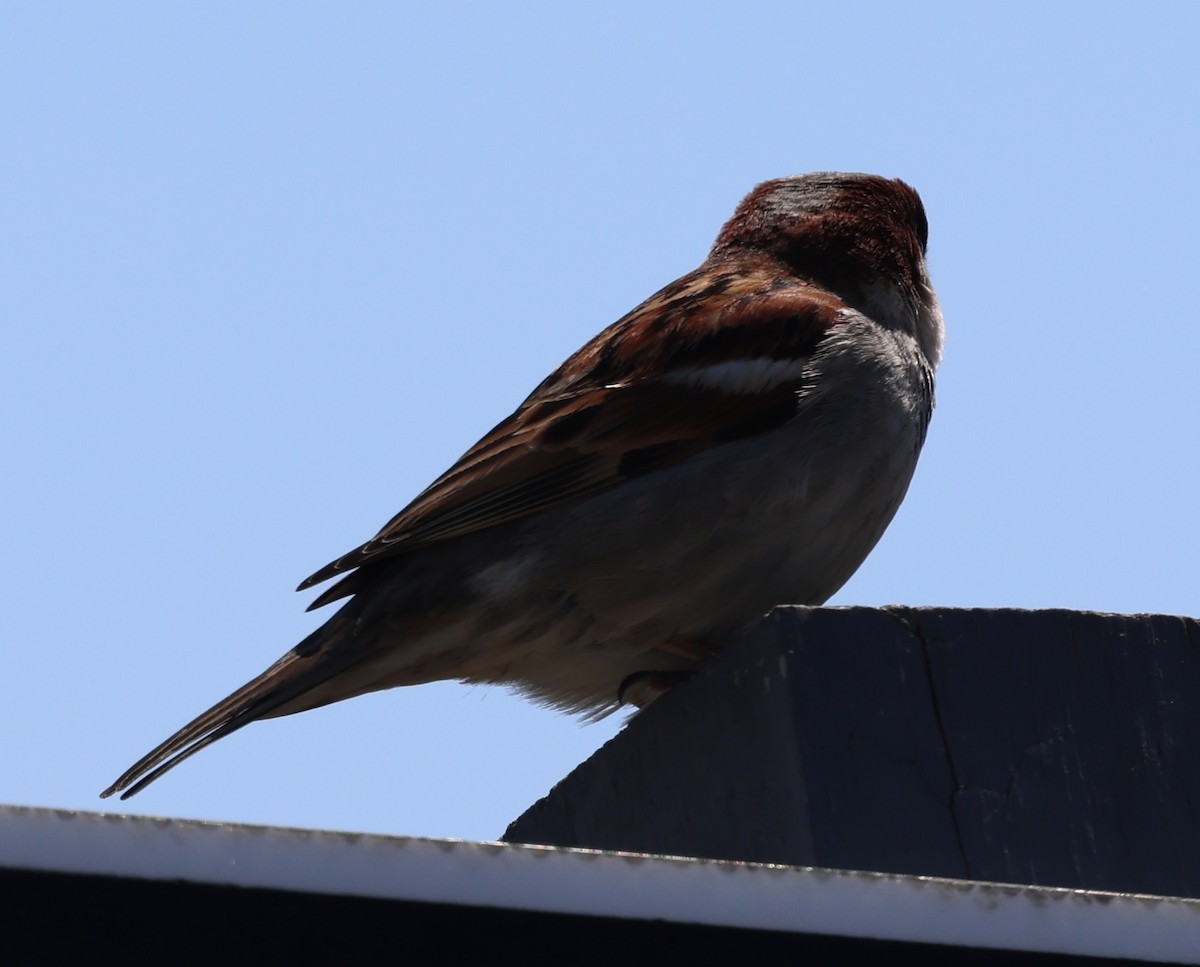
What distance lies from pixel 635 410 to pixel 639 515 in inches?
21.3

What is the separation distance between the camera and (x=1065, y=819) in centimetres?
282

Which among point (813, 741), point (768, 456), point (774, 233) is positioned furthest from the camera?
point (774, 233)

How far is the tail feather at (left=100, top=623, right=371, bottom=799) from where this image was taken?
4.26 m

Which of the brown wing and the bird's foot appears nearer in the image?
the bird's foot

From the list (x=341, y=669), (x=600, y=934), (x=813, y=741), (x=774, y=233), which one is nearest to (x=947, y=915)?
(x=600, y=934)

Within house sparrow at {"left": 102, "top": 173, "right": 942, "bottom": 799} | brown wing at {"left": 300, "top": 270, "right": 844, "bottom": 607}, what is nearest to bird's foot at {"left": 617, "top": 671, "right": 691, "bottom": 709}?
house sparrow at {"left": 102, "top": 173, "right": 942, "bottom": 799}

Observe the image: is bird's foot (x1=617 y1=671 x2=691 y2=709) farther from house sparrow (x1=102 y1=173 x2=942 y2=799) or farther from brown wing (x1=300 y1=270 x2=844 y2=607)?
brown wing (x1=300 y1=270 x2=844 y2=607)

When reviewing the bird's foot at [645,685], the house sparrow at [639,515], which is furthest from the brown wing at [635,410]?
the bird's foot at [645,685]

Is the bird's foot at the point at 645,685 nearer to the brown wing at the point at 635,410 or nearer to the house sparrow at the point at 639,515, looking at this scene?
the house sparrow at the point at 639,515

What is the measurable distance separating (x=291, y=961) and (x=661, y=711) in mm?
1394

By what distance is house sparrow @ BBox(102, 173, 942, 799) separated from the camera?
4281mm

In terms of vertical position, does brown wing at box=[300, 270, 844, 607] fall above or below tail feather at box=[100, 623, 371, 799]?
above

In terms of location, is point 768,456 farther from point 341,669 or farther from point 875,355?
point 341,669

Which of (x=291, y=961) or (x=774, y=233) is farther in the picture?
(x=774, y=233)
